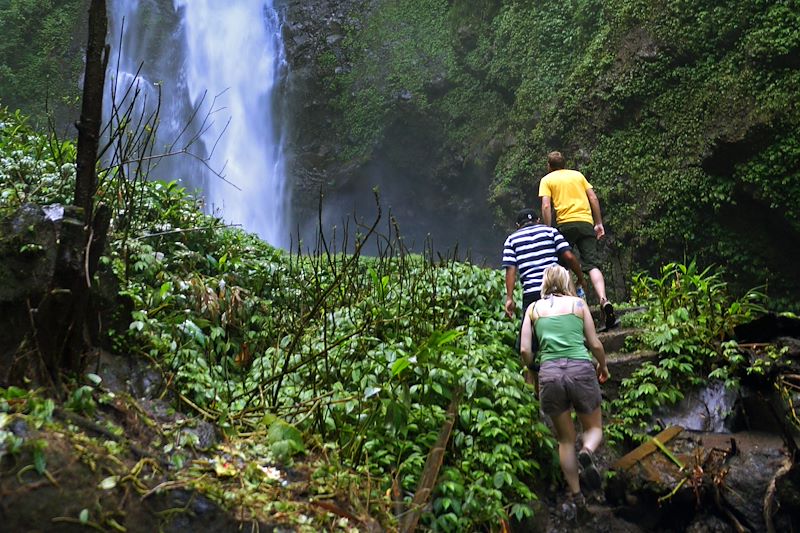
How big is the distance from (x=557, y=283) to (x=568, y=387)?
2.83 ft

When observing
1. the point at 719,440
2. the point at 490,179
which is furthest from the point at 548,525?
the point at 490,179

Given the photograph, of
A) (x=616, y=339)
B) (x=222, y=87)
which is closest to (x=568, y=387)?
(x=616, y=339)

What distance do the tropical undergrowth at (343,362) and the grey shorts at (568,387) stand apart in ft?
1.11

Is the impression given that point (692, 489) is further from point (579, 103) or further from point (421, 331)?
point (579, 103)

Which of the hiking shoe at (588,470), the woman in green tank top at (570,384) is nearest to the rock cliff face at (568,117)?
the woman in green tank top at (570,384)

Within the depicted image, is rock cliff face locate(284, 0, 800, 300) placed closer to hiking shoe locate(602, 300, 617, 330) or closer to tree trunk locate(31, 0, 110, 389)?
hiking shoe locate(602, 300, 617, 330)

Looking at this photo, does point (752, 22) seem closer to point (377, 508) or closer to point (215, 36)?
point (377, 508)

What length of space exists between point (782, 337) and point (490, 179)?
1368 centimetres

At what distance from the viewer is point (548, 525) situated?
461cm

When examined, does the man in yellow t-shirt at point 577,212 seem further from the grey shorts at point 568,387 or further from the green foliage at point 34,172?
the green foliage at point 34,172

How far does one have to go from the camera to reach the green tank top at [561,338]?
4.65m

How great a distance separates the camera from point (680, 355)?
20.3 ft

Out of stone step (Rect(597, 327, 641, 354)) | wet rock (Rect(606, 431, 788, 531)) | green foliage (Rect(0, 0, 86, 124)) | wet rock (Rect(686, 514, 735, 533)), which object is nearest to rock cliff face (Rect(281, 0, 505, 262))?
green foliage (Rect(0, 0, 86, 124))

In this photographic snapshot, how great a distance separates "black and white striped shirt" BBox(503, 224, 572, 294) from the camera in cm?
591
